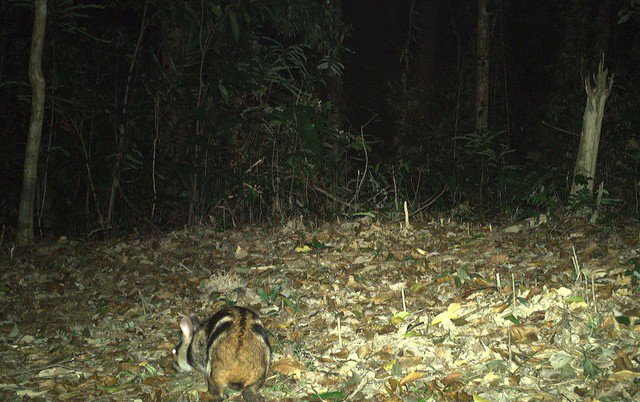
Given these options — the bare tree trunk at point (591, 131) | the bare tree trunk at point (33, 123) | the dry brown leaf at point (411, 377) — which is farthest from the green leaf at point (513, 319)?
the bare tree trunk at point (33, 123)

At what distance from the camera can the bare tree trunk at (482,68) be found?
13562mm

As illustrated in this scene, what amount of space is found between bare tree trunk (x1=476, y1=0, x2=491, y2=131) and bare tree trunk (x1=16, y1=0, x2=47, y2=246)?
868 centimetres

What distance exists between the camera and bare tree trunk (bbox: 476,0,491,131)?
44.5 ft

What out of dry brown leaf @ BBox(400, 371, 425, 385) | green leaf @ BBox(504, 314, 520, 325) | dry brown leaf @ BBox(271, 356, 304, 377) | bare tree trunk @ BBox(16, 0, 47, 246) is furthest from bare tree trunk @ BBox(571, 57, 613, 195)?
bare tree trunk @ BBox(16, 0, 47, 246)

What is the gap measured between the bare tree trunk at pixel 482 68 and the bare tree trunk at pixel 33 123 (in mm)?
8685

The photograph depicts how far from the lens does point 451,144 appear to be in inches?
541

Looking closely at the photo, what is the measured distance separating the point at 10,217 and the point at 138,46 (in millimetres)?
4774

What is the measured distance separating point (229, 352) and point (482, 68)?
11210mm

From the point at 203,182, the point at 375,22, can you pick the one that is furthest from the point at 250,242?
the point at 375,22

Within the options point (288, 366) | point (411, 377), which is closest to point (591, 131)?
point (411, 377)

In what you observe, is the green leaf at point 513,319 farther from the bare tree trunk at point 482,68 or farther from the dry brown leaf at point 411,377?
the bare tree trunk at point 482,68

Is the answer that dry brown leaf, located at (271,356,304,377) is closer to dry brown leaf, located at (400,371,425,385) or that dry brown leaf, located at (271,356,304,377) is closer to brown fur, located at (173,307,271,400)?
brown fur, located at (173,307,271,400)

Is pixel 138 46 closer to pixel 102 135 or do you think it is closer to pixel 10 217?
pixel 102 135

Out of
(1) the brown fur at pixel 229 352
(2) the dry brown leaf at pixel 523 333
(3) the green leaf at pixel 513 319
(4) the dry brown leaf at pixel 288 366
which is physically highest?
(3) the green leaf at pixel 513 319
